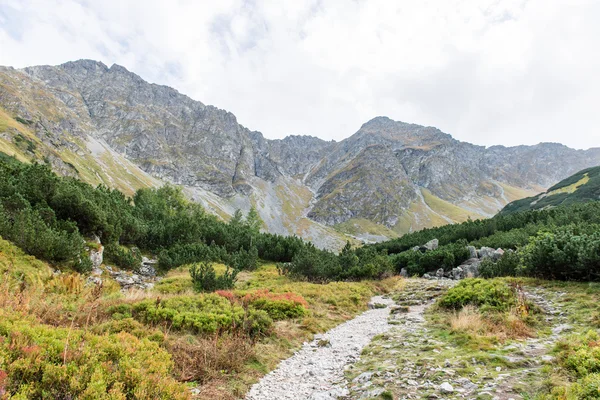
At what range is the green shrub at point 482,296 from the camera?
37.3ft

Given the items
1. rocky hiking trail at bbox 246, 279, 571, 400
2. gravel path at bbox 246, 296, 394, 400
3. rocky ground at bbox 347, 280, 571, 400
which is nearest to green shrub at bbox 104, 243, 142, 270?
gravel path at bbox 246, 296, 394, 400

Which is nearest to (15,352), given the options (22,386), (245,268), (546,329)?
(22,386)

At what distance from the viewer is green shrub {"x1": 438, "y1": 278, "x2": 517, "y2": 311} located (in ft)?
37.3

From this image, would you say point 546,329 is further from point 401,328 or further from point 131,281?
point 131,281

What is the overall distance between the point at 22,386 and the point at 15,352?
0.83 m

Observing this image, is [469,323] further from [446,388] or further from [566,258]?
[566,258]

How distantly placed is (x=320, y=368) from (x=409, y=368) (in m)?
2.27

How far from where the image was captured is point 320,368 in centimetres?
796

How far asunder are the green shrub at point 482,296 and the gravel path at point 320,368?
132 inches

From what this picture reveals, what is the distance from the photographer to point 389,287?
928 inches

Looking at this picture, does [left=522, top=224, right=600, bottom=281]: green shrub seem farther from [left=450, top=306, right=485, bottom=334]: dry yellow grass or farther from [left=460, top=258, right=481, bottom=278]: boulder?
[left=460, top=258, right=481, bottom=278]: boulder

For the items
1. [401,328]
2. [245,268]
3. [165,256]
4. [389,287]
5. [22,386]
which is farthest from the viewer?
[245,268]

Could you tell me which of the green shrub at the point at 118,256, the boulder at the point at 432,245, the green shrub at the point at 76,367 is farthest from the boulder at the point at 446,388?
the boulder at the point at 432,245

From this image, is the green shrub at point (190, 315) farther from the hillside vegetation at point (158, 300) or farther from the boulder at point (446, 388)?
the boulder at point (446, 388)
